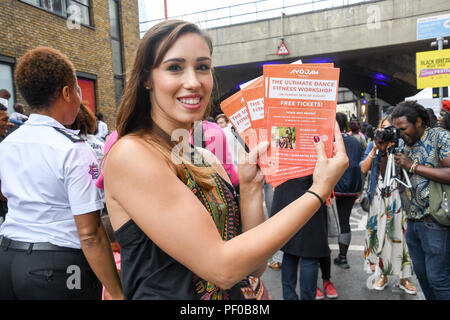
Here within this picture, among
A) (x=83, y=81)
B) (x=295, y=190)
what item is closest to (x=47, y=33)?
(x=83, y=81)

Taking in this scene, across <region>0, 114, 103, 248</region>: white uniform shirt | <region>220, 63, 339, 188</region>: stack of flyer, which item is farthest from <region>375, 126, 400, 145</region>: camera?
<region>0, 114, 103, 248</region>: white uniform shirt

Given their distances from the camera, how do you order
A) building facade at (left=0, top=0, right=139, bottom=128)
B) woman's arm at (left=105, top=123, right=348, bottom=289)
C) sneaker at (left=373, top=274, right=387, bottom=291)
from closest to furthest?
woman's arm at (left=105, top=123, right=348, bottom=289) → sneaker at (left=373, top=274, right=387, bottom=291) → building facade at (left=0, top=0, right=139, bottom=128)

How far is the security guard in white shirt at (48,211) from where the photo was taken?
5.38 ft

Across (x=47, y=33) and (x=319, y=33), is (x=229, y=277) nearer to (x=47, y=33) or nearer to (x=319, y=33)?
(x=47, y=33)

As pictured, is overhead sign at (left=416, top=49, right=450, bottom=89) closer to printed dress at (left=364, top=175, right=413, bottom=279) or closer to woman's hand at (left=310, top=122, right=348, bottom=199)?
printed dress at (left=364, top=175, right=413, bottom=279)

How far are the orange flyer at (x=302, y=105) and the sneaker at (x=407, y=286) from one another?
3.06 metres

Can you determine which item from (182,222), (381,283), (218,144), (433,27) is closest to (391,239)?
(381,283)

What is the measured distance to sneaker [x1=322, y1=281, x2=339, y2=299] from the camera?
335 cm

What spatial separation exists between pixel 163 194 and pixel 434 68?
6774mm

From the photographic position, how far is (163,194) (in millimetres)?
946

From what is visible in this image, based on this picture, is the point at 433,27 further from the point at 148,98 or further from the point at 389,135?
the point at 148,98

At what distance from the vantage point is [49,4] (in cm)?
868

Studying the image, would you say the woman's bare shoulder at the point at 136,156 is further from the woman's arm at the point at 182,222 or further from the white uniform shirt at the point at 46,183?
the white uniform shirt at the point at 46,183

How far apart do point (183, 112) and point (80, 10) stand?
1064 cm
